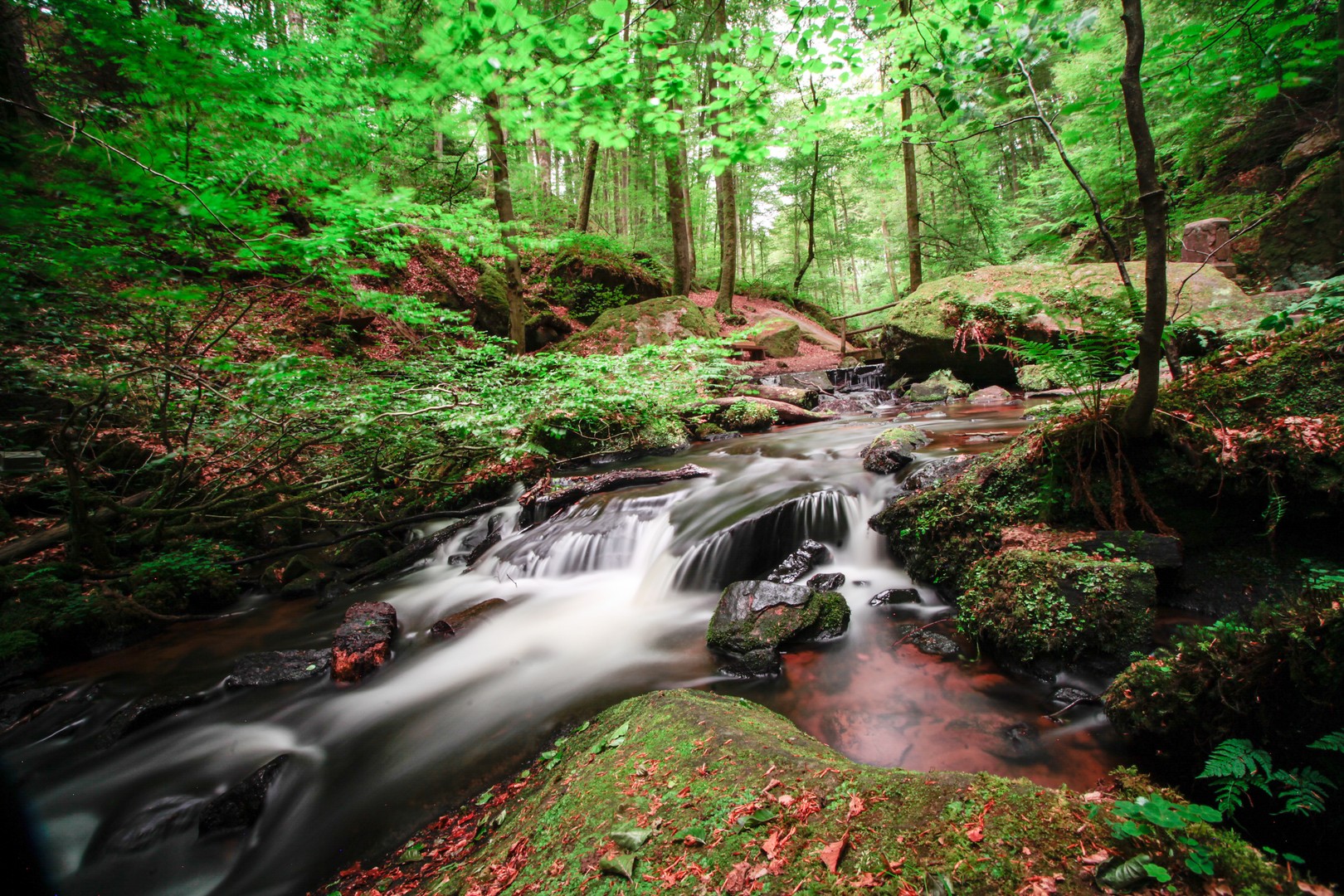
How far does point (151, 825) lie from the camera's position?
3031 mm

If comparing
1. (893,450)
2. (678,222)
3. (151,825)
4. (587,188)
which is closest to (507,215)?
(678,222)

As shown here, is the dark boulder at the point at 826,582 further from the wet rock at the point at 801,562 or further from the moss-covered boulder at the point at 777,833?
the moss-covered boulder at the point at 777,833

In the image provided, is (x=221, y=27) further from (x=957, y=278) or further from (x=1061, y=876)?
(x=957, y=278)

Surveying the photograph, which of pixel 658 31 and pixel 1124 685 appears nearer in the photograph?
pixel 1124 685

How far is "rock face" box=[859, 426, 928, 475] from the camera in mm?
6492

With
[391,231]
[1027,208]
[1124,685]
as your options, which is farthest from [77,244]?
[1027,208]

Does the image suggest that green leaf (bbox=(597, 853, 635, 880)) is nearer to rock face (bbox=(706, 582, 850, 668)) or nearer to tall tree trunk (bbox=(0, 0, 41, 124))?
rock face (bbox=(706, 582, 850, 668))

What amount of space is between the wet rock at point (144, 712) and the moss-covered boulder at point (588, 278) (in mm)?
13445

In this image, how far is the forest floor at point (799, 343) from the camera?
16594mm

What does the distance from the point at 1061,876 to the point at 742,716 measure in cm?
161

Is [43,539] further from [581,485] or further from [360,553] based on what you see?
[581,485]

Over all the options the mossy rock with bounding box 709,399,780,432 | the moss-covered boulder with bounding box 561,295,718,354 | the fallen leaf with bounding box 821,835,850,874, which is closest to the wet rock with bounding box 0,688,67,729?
the fallen leaf with bounding box 821,835,850,874

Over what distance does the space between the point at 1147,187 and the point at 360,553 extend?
846cm

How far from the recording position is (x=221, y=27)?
4.84 metres
